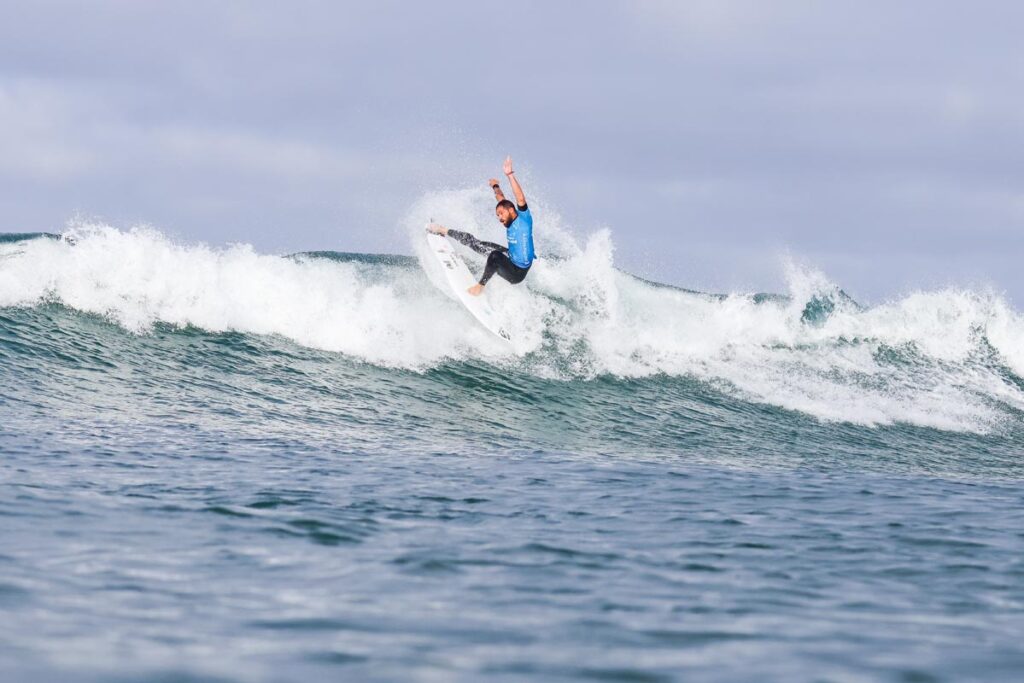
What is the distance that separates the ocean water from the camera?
454 cm

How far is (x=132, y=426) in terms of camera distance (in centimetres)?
1043

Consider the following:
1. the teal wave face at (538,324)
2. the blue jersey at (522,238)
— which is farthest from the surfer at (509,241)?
the teal wave face at (538,324)

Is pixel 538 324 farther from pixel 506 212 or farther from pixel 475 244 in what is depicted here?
pixel 506 212

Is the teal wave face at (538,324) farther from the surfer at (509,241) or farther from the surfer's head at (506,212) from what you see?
the surfer's head at (506,212)

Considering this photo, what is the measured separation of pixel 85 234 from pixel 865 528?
13381 mm

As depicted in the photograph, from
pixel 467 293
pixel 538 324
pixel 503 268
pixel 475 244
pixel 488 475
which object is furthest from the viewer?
pixel 538 324

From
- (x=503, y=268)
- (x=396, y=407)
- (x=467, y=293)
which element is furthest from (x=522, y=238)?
(x=396, y=407)

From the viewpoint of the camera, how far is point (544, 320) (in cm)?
1738

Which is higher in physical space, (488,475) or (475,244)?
(475,244)

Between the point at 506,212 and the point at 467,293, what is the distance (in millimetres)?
1961

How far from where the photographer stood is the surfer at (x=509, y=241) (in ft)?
48.9

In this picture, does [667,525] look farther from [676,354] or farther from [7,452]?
[676,354]

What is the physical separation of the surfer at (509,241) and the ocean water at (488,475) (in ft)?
2.83

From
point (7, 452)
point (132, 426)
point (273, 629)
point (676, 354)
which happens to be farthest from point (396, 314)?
point (273, 629)
